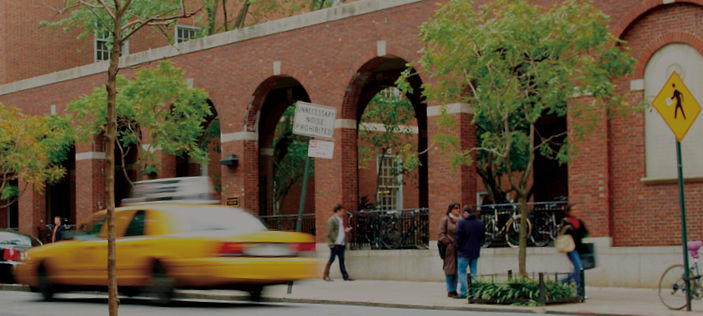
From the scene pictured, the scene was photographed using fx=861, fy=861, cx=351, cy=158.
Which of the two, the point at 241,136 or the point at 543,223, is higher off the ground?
the point at 241,136

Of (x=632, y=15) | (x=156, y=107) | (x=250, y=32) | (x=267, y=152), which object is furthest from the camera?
(x=267, y=152)

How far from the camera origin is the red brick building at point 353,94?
16297 mm

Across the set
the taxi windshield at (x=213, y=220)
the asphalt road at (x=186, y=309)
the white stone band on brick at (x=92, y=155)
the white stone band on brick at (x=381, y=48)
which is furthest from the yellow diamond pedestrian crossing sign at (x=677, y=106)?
the white stone band on brick at (x=92, y=155)

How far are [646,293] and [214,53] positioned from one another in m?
14.2

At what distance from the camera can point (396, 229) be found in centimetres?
2036

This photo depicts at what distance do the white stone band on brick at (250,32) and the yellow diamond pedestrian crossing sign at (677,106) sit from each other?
927 cm

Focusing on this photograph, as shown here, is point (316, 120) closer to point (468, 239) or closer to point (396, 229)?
point (468, 239)

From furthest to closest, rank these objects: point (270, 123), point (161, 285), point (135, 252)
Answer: point (270, 123), point (135, 252), point (161, 285)

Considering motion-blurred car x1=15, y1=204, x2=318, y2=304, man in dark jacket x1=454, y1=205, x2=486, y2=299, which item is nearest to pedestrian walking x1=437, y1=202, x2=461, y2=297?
man in dark jacket x1=454, y1=205, x2=486, y2=299

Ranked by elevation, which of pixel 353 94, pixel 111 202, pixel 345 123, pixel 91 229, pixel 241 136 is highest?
pixel 353 94

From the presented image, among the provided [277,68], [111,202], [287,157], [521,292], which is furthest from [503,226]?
[287,157]

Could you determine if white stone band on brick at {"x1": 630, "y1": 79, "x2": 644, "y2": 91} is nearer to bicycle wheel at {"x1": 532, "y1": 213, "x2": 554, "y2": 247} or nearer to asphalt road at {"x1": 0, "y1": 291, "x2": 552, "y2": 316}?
bicycle wheel at {"x1": 532, "y1": 213, "x2": 554, "y2": 247}

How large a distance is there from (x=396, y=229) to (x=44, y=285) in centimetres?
857

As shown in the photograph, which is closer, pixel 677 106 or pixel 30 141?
pixel 677 106
